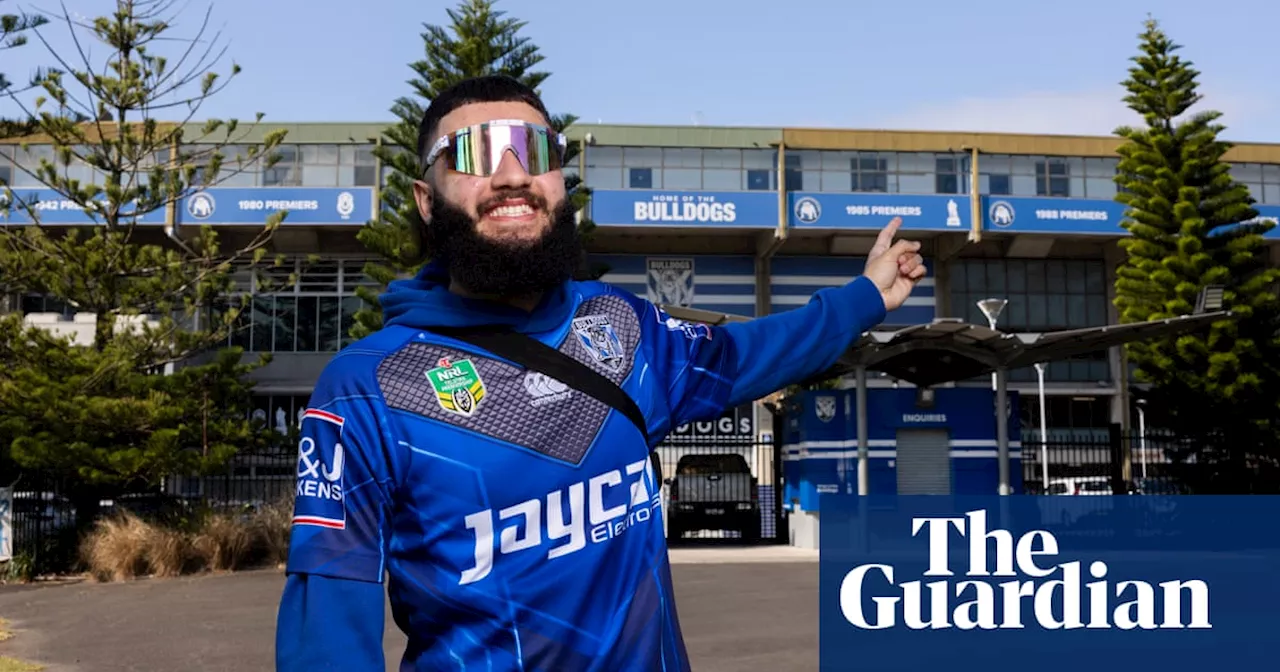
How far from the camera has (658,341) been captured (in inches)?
79.7

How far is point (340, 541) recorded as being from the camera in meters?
→ 1.58

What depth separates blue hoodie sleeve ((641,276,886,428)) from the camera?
204 centimetres

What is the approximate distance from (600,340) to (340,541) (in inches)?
20.8

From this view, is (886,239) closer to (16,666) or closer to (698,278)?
(16,666)

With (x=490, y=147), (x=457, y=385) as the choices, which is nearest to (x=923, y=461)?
(x=490, y=147)

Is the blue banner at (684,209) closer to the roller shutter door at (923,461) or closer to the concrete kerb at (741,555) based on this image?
the roller shutter door at (923,461)

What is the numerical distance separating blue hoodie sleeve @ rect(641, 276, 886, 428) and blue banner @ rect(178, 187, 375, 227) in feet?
128

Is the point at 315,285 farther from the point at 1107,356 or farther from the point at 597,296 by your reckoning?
the point at 597,296

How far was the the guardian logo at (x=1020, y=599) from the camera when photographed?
9531 mm

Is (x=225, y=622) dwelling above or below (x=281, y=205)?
below

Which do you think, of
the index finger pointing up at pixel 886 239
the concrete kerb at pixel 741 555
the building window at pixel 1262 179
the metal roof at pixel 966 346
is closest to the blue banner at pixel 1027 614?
the metal roof at pixel 966 346

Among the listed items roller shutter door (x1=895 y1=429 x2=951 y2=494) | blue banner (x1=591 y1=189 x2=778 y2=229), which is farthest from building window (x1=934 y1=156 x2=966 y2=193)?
roller shutter door (x1=895 y1=429 x2=951 y2=494)

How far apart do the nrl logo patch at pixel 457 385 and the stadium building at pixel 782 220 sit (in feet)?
128

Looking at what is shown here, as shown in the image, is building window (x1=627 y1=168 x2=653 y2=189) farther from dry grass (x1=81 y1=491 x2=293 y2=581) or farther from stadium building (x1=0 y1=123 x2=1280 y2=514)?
dry grass (x1=81 y1=491 x2=293 y2=581)
